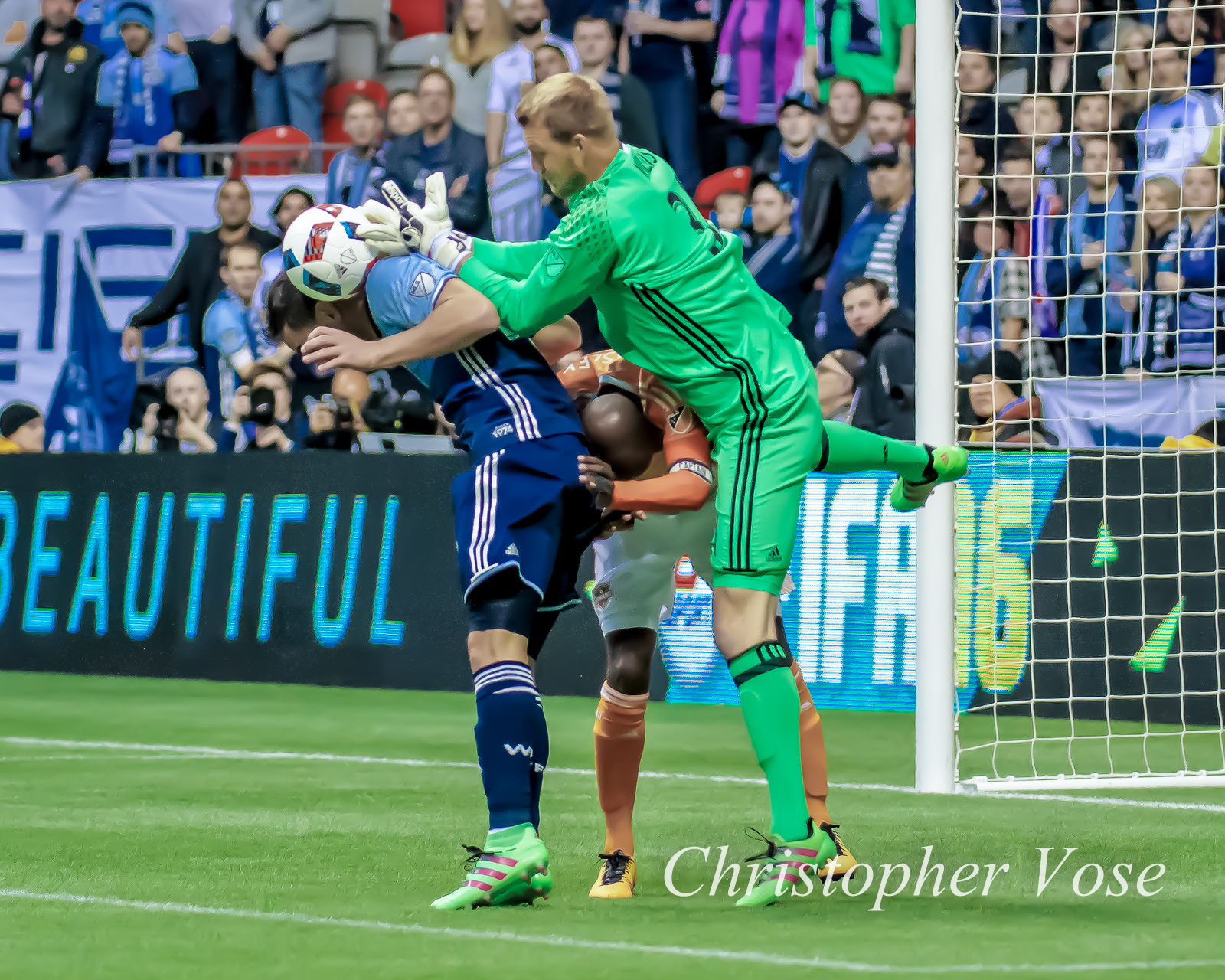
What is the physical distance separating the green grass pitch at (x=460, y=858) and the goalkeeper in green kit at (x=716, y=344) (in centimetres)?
46

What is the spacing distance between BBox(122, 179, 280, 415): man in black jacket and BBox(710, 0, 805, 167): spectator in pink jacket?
126 inches

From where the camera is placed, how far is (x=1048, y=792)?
654cm

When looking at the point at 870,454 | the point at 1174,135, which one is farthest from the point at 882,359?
the point at 870,454

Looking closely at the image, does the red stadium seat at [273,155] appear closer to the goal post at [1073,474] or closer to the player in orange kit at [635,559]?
the goal post at [1073,474]

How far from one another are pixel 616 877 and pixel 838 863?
61 cm

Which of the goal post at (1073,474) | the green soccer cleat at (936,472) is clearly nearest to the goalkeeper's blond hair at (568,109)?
the green soccer cleat at (936,472)

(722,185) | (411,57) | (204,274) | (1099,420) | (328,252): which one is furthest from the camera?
(411,57)

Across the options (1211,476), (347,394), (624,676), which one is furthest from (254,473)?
(624,676)

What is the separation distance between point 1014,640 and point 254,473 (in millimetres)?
4553

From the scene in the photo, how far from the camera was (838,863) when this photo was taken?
15.1 ft

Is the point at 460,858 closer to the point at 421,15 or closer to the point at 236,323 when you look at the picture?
the point at 236,323

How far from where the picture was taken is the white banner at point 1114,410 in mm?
9539

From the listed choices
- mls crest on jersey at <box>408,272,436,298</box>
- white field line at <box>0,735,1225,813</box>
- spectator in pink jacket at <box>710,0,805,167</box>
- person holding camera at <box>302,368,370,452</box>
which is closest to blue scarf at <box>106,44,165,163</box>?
person holding camera at <box>302,368,370,452</box>

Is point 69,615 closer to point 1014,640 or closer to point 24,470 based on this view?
point 24,470
